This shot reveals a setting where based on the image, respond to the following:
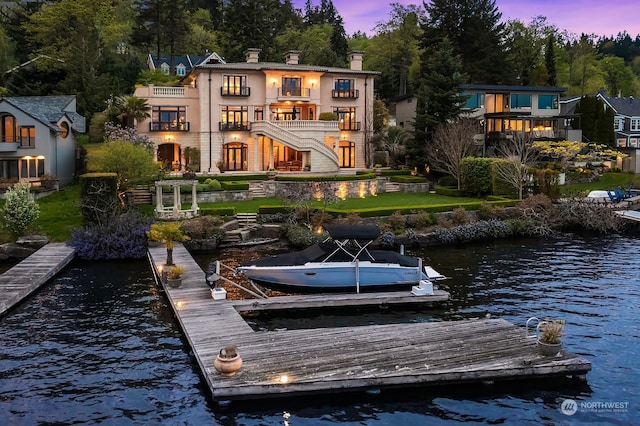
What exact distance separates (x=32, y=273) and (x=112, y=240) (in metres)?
6.07

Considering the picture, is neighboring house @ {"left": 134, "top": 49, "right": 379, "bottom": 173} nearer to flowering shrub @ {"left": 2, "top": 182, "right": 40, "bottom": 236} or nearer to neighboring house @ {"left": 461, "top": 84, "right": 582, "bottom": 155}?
neighboring house @ {"left": 461, "top": 84, "right": 582, "bottom": 155}

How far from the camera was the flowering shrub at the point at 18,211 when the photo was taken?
117 feet

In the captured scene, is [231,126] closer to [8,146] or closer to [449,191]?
[8,146]

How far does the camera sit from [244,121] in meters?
58.4

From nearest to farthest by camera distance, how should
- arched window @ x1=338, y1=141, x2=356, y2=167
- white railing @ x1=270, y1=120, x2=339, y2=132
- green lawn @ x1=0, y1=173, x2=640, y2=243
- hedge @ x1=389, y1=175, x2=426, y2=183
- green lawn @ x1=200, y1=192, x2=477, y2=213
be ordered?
1. green lawn @ x1=0, y1=173, x2=640, y2=243
2. green lawn @ x1=200, y1=192, x2=477, y2=213
3. white railing @ x1=270, y1=120, x2=339, y2=132
4. hedge @ x1=389, y1=175, x2=426, y2=183
5. arched window @ x1=338, y1=141, x2=356, y2=167

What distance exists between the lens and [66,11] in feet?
219

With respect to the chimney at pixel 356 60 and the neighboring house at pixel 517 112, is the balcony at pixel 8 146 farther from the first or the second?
the neighboring house at pixel 517 112

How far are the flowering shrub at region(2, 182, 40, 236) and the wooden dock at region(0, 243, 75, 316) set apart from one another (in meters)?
2.08

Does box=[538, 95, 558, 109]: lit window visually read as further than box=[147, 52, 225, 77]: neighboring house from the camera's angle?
No

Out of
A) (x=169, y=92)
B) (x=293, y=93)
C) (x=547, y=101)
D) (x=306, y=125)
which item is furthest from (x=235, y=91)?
(x=547, y=101)

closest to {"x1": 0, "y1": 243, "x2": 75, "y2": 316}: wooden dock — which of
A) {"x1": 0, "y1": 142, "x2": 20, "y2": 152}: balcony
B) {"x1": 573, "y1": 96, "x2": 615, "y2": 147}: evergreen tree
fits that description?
{"x1": 0, "y1": 142, "x2": 20, "y2": 152}: balcony

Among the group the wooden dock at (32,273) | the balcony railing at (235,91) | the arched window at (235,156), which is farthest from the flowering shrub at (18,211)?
the balcony railing at (235,91)

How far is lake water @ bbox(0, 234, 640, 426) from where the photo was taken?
1566 centimetres

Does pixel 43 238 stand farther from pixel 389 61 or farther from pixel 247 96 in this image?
pixel 389 61
